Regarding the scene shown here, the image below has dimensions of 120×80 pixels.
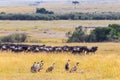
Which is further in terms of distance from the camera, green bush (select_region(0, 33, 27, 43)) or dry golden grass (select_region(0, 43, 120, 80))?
green bush (select_region(0, 33, 27, 43))

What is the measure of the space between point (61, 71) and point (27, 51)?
9996mm

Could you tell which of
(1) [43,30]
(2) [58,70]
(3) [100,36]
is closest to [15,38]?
(3) [100,36]

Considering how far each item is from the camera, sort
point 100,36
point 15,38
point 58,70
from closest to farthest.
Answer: point 58,70 < point 100,36 < point 15,38

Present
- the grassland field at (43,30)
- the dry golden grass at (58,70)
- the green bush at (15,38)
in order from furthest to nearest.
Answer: the grassland field at (43,30) < the green bush at (15,38) < the dry golden grass at (58,70)

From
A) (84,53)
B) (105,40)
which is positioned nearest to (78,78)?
(84,53)

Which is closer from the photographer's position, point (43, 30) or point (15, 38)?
point (15, 38)

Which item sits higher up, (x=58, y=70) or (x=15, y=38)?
(x=58, y=70)

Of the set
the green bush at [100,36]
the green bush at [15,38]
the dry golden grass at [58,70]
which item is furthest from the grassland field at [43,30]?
the dry golden grass at [58,70]

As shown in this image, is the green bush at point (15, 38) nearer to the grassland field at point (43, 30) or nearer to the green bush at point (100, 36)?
the grassland field at point (43, 30)

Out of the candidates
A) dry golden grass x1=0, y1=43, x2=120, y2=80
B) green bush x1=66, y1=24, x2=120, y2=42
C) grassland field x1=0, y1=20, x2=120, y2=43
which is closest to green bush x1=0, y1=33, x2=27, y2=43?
grassland field x1=0, y1=20, x2=120, y2=43

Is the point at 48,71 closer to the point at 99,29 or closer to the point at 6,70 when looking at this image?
the point at 6,70

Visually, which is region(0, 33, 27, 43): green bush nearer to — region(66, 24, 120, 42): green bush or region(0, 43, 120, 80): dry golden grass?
region(66, 24, 120, 42): green bush

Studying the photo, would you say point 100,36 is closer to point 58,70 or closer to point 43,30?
point 43,30

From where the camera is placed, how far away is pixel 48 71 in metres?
23.2
